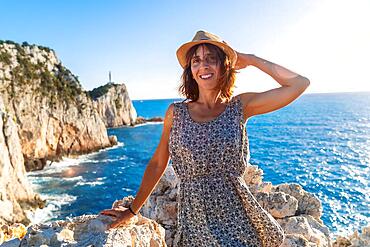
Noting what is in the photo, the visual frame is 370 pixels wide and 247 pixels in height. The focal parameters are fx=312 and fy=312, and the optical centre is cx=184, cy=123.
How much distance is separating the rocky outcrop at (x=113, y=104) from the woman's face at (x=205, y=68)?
2639 inches

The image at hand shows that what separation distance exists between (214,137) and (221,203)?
0.50 metres

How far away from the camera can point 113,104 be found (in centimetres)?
7269

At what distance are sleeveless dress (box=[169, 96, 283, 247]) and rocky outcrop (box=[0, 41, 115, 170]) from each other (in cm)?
3575

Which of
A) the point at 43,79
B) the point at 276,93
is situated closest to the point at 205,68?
the point at 276,93

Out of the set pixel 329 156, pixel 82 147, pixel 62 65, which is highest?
pixel 62 65

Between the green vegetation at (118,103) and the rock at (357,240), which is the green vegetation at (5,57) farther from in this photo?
the rock at (357,240)

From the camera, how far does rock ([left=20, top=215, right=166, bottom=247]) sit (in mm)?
2241

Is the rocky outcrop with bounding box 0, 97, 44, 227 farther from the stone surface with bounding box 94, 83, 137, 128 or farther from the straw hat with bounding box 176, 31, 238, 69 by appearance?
the stone surface with bounding box 94, 83, 137, 128

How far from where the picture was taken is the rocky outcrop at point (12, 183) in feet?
63.1

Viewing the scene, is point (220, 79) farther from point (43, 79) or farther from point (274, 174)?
point (43, 79)

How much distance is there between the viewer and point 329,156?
41.2 metres

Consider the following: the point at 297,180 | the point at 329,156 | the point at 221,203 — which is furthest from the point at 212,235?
the point at 329,156

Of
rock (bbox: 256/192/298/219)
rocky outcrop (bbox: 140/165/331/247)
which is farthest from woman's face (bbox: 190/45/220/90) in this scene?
rock (bbox: 256/192/298/219)

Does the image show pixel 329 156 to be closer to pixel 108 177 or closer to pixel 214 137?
pixel 108 177
